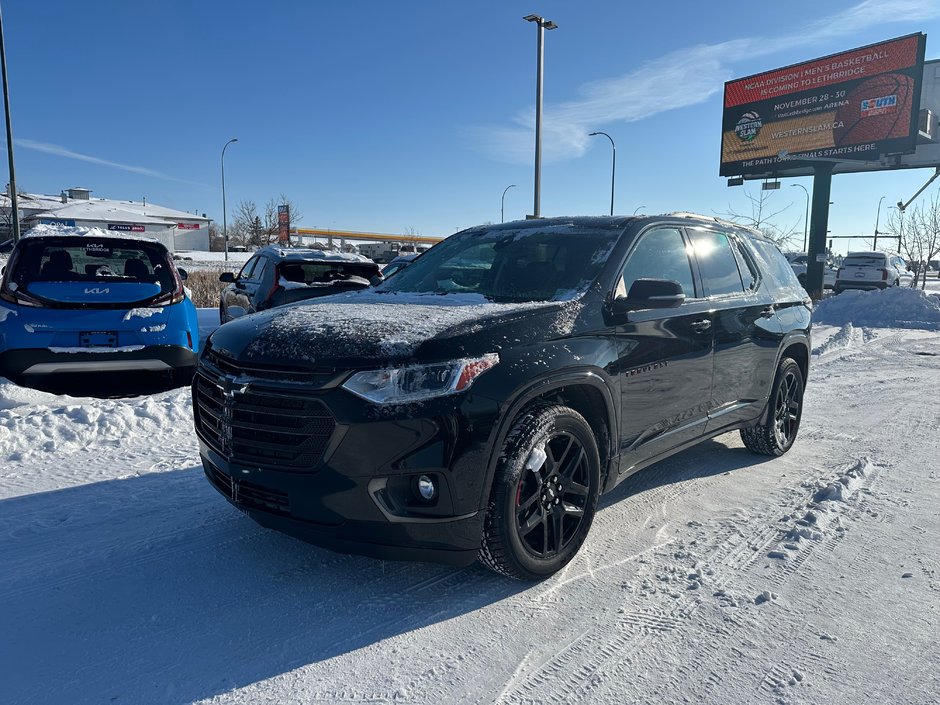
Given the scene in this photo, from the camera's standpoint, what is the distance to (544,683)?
2350mm

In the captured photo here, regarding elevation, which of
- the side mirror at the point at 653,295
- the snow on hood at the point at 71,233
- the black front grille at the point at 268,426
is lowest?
the black front grille at the point at 268,426

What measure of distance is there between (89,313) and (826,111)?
1028 inches

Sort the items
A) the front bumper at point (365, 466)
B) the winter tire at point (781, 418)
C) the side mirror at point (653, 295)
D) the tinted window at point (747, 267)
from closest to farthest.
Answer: the front bumper at point (365, 466) → the side mirror at point (653, 295) → the tinted window at point (747, 267) → the winter tire at point (781, 418)

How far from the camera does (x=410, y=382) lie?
2646mm

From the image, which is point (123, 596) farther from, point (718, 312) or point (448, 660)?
point (718, 312)

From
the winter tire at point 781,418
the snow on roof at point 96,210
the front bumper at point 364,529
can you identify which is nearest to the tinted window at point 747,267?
the winter tire at point 781,418

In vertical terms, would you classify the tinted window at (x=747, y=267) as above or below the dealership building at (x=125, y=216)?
below

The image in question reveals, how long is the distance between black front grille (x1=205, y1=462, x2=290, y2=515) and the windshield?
1505 mm

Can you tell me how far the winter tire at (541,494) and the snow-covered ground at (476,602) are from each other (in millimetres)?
173

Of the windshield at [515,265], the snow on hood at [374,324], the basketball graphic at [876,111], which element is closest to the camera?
the snow on hood at [374,324]

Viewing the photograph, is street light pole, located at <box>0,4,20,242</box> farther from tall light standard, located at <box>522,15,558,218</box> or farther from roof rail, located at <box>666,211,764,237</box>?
roof rail, located at <box>666,211,764,237</box>

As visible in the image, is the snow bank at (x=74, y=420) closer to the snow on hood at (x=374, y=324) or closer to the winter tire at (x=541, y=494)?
the snow on hood at (x=374, y=324)

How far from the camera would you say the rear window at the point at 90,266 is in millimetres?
5852

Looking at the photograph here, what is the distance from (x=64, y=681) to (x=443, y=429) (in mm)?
1623
